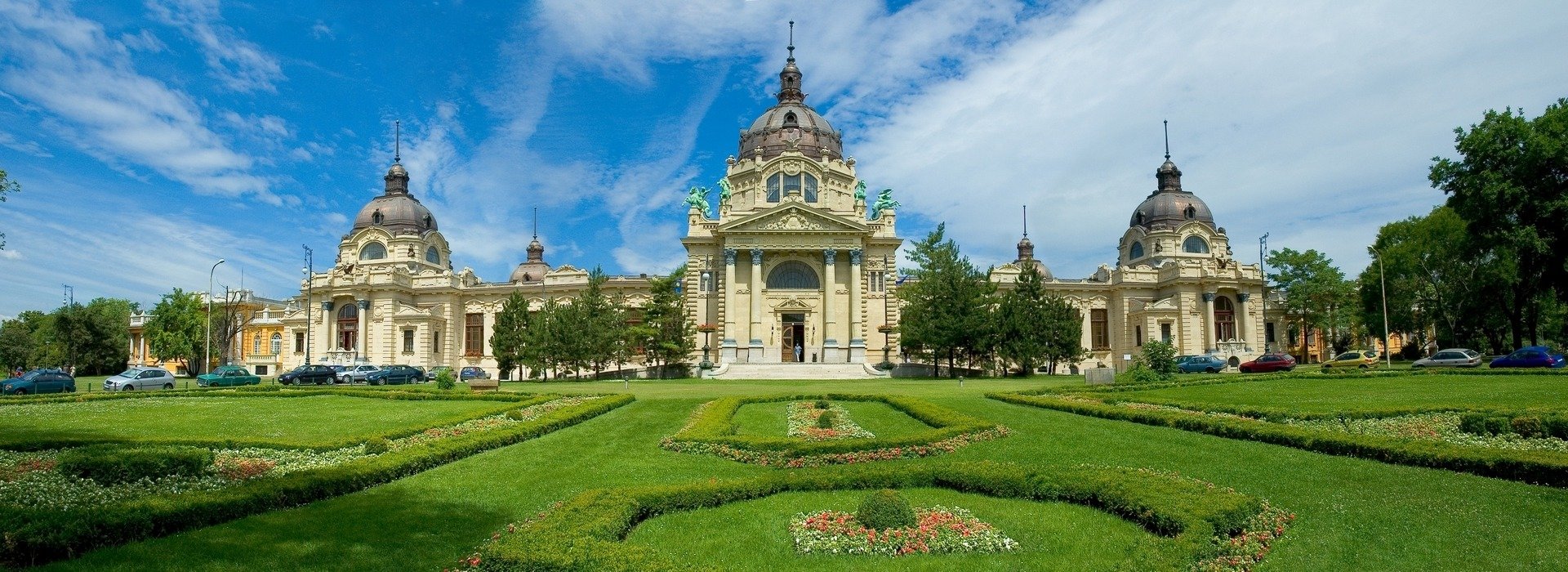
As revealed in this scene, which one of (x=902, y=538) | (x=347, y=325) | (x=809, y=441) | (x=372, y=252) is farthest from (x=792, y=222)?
(x=902, y=538)

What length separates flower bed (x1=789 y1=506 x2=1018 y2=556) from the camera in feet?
28.3

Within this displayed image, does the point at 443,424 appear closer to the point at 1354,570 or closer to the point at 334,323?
the point at 1354,570

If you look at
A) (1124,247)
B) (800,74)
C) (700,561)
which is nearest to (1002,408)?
(700,561)

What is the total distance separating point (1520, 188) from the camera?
39.2 meters

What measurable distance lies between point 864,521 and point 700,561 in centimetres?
192

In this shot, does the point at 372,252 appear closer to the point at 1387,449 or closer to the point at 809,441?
the point at 809,441

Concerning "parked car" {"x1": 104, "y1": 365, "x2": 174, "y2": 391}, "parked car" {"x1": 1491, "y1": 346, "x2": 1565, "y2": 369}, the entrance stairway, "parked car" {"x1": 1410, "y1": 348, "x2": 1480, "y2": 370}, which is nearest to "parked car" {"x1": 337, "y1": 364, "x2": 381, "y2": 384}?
"parked car" {"x1": 104, "y1": 365, "x2": 174, "y2": 391}

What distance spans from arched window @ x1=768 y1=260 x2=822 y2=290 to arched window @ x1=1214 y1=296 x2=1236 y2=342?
3294cm

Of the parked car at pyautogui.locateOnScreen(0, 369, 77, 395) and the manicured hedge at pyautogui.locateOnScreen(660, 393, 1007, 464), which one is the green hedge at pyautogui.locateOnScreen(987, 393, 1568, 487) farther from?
the parked car at pyautogui.locateOnScreen(0, 369, 77, 395)

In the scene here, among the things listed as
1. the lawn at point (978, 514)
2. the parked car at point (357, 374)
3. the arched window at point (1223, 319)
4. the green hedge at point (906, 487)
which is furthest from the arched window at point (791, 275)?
the green hedge at point (906, 487)

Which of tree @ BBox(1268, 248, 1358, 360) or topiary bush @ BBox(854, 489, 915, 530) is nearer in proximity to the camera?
topiary bush @ BBox(854, 489, 915, 530)

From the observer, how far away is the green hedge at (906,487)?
25.0ft

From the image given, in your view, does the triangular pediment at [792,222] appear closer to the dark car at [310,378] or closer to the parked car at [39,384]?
the dark car at [310,378]

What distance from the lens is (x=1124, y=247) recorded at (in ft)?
249
